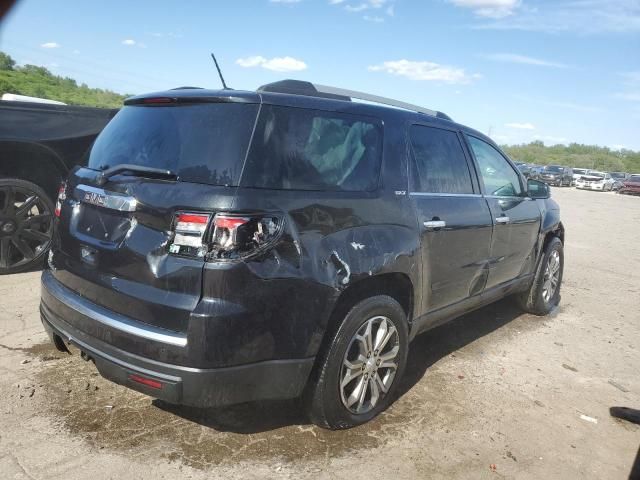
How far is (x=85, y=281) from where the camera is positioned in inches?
105

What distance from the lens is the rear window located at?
240 cm

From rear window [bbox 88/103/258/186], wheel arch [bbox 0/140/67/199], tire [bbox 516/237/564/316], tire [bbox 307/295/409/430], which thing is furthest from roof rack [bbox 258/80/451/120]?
wheel arch [bbox 0/140/67/199]

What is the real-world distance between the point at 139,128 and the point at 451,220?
206 cm

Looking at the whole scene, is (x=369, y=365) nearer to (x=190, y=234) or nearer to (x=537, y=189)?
(x=190, y=234)

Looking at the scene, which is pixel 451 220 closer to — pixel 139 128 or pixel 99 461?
pixel 139 128

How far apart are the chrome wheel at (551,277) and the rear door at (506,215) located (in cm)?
49

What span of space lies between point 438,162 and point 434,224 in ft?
1.76

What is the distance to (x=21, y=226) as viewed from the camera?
206 inches

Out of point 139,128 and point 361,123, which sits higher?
point 361,123

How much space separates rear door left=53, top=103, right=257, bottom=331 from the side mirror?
3.56m

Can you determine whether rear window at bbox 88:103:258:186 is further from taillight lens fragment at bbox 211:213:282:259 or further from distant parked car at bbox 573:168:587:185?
distant parked car at bbox 573:168:587:185

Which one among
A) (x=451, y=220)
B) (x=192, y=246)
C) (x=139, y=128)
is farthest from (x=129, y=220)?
(x=451, y=220)

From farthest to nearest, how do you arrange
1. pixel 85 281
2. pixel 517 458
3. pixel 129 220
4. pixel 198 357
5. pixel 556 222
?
pixel 556 222 → pixel 517 458 → pixel 85 281 → pixel 129 220 → pixel 198 357

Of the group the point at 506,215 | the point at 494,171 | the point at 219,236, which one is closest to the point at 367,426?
the point at 219,236
